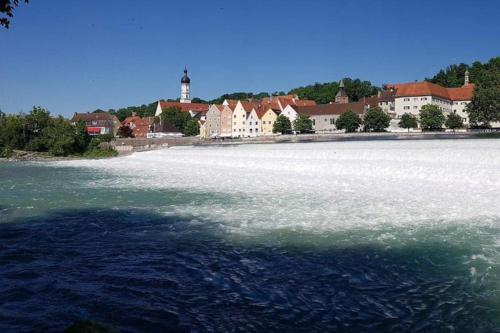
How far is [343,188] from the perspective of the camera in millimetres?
20812

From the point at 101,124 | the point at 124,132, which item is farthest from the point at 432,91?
the point at 101,124

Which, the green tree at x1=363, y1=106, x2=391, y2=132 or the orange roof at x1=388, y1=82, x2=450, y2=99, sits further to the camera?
the orange roof at x1=388, y1=82, x2=450, y2=99

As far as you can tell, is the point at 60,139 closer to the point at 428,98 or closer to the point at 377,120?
the point at 377,120

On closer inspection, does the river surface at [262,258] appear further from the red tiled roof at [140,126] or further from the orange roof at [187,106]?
the orange roof at [187,106]

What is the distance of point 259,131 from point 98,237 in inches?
3436

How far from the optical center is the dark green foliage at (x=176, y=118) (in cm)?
11700

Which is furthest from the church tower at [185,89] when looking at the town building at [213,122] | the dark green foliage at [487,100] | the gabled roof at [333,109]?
the dark green foliage at [487,100]

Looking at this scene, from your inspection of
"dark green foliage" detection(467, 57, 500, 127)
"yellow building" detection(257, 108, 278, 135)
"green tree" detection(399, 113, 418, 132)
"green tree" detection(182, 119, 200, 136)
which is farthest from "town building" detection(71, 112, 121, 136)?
"dark green foliage" detection(467, 57, 500, 127)

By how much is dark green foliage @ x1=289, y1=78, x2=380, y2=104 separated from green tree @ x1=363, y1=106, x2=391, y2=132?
5529cm

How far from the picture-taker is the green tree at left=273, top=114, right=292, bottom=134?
89938mm

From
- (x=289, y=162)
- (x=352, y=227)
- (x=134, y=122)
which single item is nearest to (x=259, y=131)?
(x=134, y=122)

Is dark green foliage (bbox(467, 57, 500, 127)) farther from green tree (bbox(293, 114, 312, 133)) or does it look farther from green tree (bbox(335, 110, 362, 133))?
green tree (bbox(293, 114, 312, 133))

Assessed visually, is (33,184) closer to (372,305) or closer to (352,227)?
(352,227)

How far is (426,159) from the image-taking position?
24953 millimetres
